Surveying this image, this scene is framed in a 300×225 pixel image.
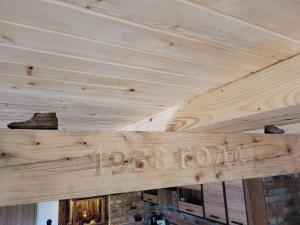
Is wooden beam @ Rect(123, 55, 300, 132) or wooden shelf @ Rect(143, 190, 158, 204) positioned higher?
wooden beam @ Rect(123, 55, 300, 132)

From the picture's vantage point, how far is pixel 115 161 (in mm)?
766

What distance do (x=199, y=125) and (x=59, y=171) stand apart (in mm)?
740

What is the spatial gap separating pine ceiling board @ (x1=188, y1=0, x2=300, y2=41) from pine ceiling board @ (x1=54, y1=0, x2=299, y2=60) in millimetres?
19

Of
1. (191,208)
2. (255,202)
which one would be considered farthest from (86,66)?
(191,208)

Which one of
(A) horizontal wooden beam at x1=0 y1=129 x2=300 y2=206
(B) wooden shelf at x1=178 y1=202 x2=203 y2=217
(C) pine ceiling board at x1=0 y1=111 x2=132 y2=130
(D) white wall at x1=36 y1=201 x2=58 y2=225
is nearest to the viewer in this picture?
(A) horizontal wooden beam at x1=0 y1=129 x2=300 y2=206

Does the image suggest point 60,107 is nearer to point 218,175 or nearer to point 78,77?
point 78,77

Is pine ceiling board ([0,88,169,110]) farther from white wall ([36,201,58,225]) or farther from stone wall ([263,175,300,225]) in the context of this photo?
white wall ([36,201,58,225])

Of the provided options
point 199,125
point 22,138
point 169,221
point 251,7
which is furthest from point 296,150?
point 169,221

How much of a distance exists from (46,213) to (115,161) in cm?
380

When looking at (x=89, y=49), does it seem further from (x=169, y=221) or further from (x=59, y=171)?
(x=169, y=221)

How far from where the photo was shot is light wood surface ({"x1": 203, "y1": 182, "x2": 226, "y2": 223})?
3145 mm

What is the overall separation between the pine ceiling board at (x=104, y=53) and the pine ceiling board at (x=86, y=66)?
1.1 inches

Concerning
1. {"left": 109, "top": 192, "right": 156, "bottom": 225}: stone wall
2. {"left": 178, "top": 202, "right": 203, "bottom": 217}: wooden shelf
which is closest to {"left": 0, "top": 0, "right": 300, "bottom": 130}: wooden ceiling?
{"left": 178, "top": 202, "right": 203, "bottom": 217}: wooden shelf

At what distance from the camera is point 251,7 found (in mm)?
556
